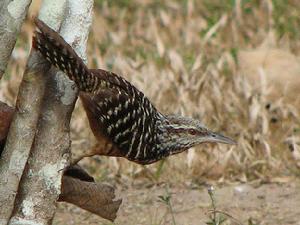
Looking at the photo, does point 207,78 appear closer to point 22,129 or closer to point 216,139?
point 216,139

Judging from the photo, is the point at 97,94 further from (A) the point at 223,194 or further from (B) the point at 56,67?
(A) the point at 223,194

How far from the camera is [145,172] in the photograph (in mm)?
6145

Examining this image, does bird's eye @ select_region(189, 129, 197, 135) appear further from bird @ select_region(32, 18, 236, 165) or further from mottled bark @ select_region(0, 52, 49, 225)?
mottled bark @ select_region(0, 52, 49, 225)

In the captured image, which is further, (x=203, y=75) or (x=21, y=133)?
(x=203, y=75)

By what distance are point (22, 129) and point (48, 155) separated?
174 mm

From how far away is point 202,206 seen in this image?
5.77 metres

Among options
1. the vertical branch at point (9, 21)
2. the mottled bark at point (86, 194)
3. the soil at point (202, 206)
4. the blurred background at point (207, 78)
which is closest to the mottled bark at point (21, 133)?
the vertical branch at point (9, 21)

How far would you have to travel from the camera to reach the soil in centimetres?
557

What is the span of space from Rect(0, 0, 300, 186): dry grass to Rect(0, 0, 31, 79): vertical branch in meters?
2.07

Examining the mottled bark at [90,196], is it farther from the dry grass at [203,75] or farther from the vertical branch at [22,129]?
the dry grass at [203,75]

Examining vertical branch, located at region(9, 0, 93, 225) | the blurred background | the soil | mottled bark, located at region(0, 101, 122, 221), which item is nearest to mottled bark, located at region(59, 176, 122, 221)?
mottled bark, located at region(0, 101, 122, 221)

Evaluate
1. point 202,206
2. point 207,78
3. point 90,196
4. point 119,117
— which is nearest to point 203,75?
point 207,78

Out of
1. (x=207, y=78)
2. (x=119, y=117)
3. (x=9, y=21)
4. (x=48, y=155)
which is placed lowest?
(x=48, y=155)

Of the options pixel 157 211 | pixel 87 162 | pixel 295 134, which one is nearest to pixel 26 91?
pixel 157 211
